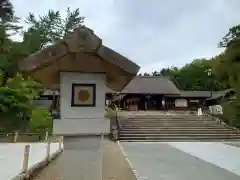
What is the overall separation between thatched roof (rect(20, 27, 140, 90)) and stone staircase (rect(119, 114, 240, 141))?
14.9m

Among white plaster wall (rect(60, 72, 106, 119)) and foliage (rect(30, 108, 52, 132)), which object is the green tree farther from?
white plaster wall (rect(60, 72, 106, 119))

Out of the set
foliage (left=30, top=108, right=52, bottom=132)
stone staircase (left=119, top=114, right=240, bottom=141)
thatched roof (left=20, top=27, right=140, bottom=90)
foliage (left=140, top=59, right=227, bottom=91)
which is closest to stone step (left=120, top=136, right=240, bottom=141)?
stone staircase (left=119, top=114, right=240, bottom=141)

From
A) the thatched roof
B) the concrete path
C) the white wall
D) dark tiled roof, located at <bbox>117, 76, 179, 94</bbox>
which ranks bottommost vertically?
the concrete path

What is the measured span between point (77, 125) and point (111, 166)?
480 cm

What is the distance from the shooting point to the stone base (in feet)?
13.9

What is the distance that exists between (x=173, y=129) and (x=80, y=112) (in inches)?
701

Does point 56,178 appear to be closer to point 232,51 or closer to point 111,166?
point 111,166

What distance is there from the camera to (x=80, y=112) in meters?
4.41

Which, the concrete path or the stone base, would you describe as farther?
the concrete path

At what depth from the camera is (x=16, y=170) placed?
7922 mm

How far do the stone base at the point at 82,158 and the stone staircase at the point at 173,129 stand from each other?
1471 centimetres

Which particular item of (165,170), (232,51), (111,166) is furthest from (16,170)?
(232,51)

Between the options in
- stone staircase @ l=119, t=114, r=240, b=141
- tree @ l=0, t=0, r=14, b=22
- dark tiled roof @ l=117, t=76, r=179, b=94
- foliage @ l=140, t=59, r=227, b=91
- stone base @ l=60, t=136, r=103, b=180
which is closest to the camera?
stone base @ l=60, t=136, r=103, b=180

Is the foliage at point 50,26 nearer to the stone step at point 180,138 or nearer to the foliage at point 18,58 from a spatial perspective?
the foliage at point 18,58
